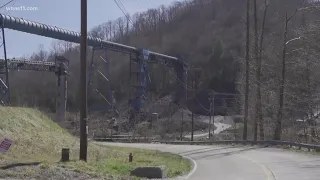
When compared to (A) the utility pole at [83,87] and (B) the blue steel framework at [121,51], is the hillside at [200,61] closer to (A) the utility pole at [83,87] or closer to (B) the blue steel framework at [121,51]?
(B) the blue steel framework at [121,51]

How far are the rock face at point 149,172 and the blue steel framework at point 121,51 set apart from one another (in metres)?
29.2

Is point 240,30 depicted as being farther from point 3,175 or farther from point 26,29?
point 3,175

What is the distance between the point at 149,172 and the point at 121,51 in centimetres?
6405

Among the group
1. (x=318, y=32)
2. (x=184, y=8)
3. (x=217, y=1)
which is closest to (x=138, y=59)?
(x=318, y=32)

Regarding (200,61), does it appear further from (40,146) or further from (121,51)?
(40,146)

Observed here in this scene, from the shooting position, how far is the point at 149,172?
54.9 ft

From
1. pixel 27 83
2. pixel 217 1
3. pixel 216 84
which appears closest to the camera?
pixel 216 84

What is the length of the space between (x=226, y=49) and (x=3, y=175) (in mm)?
120102

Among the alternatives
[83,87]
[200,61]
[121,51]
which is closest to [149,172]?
[83,87]

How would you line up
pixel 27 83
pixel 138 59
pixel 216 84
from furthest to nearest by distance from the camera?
pixel 27 83 < pixel 216 84 < pixel 138 59

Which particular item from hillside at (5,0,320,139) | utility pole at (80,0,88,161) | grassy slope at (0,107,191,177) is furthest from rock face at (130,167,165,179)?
hillside at (5,0,320,139)

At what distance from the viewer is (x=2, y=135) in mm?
19781

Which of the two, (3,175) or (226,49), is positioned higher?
(226,49)

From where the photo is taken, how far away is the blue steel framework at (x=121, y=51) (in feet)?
160
